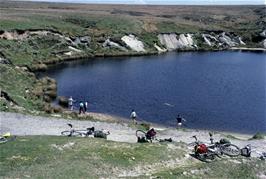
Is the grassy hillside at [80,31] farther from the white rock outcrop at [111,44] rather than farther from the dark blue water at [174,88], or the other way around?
the dark blue water at [174,88]

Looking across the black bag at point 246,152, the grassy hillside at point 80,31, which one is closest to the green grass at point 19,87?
the grassy hillside at point 80,31

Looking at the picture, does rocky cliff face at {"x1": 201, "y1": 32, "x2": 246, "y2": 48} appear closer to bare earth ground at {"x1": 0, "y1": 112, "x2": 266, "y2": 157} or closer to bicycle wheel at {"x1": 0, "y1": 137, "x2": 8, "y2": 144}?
bare earth ground at {"x1": 0, "y1": 112, "x2": 266, "y2": 157}

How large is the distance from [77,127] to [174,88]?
4131cm

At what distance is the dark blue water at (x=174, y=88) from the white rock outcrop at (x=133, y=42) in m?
8.08

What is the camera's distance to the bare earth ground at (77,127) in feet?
134

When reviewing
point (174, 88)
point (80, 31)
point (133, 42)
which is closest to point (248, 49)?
point (133, 42)

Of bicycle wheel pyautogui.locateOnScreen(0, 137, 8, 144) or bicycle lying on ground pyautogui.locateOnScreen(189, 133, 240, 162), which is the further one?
bicycle lying on ground pyautogui.locateOnScreen(189, 133, 240, 162)

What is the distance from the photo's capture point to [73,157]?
31.0m

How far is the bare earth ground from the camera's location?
1603 inches

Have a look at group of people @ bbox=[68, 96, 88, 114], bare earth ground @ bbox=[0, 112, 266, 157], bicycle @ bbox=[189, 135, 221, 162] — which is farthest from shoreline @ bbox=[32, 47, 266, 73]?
bicycle @ bbox=[189, 135, 221, 162]

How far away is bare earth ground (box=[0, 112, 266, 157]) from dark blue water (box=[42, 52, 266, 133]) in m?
13.5

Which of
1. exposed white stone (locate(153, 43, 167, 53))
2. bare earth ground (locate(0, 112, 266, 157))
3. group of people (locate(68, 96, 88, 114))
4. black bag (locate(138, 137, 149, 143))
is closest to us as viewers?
black bag (locate(138, 137, 149, 143))

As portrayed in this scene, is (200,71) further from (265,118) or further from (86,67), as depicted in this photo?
(265,118)

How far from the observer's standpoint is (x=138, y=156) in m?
32.7
